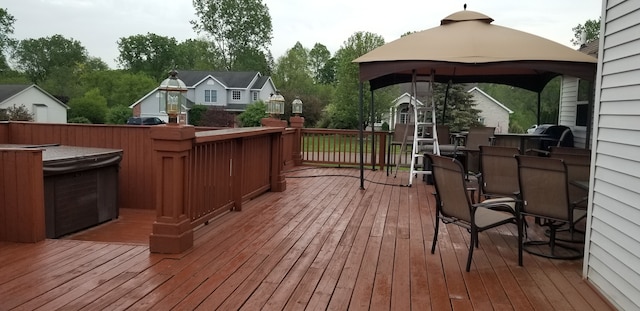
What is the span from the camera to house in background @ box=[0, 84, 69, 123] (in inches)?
1078

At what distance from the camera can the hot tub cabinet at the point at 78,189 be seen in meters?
5.13

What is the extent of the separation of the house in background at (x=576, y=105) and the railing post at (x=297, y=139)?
512cm

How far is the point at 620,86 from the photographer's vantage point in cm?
266

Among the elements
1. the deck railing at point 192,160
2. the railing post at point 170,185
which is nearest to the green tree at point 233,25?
the deck railing at point 192,160

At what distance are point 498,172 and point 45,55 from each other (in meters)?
52.1

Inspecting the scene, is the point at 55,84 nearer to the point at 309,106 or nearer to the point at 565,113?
the point at 309,106

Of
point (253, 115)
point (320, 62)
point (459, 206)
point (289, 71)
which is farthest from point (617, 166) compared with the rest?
point (320, 62)

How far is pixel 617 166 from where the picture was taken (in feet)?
8.70

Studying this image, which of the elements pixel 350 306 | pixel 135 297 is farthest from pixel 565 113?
pixel 135 297

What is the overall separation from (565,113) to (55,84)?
40937 mm

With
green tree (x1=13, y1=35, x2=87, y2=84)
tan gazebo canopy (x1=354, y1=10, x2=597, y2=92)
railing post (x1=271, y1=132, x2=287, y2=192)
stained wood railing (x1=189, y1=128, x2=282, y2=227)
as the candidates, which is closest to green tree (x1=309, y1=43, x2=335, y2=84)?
green tree (x1=13, y1=35, x2=87, y2=84)

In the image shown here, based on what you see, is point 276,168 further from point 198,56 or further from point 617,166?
point 198,56

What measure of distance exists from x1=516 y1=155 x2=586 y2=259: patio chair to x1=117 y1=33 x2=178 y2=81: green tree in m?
49.7

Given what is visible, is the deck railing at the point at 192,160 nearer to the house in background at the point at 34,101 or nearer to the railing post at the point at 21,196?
the railing post at the point at 21,196
